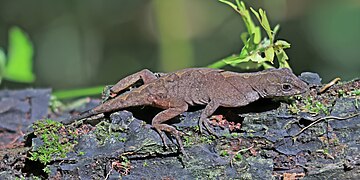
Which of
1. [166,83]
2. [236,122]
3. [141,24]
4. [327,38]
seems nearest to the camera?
[236,122]

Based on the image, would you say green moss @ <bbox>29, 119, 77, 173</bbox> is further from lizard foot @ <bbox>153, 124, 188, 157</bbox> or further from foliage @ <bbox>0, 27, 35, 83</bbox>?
foliage @ <bbox>0, 27, 35, 83</bbox>

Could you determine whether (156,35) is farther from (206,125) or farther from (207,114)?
(206,125)

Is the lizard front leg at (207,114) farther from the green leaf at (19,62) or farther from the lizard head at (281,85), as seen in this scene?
the green leaf at (19,62)

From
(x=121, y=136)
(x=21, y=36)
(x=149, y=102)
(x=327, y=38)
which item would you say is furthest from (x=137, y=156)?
(x=327, y=38)

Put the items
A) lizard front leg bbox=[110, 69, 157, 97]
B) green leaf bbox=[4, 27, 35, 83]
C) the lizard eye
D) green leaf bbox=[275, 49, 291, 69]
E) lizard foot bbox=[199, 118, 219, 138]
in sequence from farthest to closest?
1. green leaf bbox=[4, 27, 35, 83]
2. lizard front leg bbox=[110, 69, 157, 97]
3. green leaf bbox=[275, 49, 291, 69]
4. the lizard eye
5. lizard foot bbox=[199, 118, 219, 138]

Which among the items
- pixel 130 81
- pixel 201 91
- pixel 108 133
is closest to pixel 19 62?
pixel 130 81

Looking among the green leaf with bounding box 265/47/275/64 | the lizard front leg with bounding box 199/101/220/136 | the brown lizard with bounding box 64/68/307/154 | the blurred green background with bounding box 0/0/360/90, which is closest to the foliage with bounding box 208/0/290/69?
the green leaf with bounding box 265/47/275/64

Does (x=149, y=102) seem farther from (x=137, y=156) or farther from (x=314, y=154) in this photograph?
(x=314, y=154)
